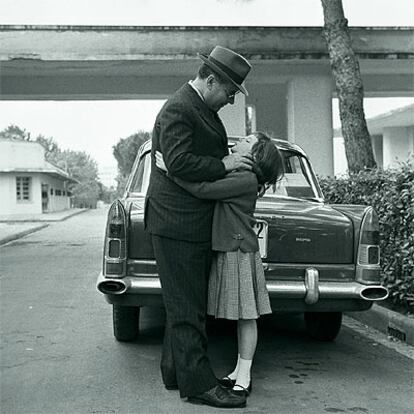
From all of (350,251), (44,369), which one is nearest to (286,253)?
(350,251)

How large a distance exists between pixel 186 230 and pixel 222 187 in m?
0.34

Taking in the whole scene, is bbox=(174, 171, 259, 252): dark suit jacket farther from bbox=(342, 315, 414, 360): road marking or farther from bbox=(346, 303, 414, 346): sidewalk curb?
bbox=(346, 303, 414, 346): sidewalk curb

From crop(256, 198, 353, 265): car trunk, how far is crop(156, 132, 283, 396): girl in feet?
2.39

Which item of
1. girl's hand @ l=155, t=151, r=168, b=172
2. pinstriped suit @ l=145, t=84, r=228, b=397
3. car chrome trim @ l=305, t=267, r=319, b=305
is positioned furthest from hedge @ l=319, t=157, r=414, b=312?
girl's hand @ l=155, t=151, r=168, b=172

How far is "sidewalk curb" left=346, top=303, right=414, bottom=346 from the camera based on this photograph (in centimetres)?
600

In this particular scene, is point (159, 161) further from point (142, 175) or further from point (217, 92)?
point (142, 175)

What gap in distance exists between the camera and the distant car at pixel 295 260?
16.1 ft

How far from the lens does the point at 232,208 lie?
419cm

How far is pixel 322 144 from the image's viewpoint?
652 inches

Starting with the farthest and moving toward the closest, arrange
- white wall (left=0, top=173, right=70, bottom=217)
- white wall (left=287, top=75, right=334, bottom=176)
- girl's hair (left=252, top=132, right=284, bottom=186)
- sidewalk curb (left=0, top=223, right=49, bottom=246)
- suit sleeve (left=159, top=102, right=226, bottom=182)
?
white wall (left=0, top=173, right=70, bottom=217)
sidewalk curb (left=0, top=223, right=49, bottom=246)
white wall (left=287, top=75, right=334, bottom=176)
girl's hair (left=252, top=132, right=284, bottom=186)
suit sleeve (left=159, top=102, right=226, bottom=182)

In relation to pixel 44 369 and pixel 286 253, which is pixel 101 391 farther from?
pixel 286 253

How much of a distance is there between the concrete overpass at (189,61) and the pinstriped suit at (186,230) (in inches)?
433

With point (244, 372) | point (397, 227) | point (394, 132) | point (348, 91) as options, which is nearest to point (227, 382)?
point (244, 372)

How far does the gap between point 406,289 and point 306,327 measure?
1022 mm
